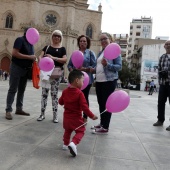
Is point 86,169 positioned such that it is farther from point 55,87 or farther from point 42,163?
point 55,87

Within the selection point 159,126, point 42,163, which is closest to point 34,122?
point 42,163

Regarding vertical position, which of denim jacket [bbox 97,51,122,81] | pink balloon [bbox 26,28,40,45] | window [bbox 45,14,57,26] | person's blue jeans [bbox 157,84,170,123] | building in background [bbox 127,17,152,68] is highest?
building in background [bbox 127,17,152,68]

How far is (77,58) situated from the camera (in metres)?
4.69

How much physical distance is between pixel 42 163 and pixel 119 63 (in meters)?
2.51

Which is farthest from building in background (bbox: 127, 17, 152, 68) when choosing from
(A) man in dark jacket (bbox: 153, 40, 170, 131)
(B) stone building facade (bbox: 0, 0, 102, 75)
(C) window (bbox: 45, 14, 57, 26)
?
(A) man in dark jacket (bbox: 153, 40, 170, 131)

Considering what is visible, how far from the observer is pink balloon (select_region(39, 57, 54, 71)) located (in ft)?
15.3

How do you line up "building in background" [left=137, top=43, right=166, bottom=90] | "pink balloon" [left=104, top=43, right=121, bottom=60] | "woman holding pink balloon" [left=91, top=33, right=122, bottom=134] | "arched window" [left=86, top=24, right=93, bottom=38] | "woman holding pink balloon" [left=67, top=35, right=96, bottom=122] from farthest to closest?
"building in background" [left=137, top=43, right=166, bottom=90] → "arched window" [left=86, top=24, right=93, bottom=38] → "woman holding pink balloon" [left=67, top=35, right=96, bottom=122] → "woman holding pink balloon" [left=91, top=33, right=122, bottom=134] → "pink balloon" [left=104, top=43, right=121, bottom=60]

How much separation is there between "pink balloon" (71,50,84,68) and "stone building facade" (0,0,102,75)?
117ft

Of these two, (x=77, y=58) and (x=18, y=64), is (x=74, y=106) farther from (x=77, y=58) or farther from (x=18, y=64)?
(x=18, y=64)

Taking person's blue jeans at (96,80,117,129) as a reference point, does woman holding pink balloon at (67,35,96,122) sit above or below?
above

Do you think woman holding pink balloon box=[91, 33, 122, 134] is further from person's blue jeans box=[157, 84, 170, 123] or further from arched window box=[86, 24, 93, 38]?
arched window box=[86, 24, 93, 38]

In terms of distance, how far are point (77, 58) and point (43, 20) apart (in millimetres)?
38931

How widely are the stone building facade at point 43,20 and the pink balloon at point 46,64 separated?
35762 mm

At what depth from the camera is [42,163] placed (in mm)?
2730
